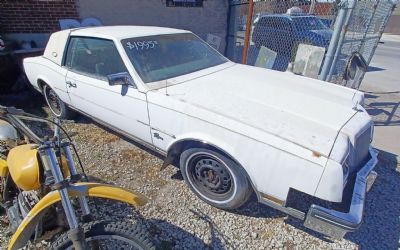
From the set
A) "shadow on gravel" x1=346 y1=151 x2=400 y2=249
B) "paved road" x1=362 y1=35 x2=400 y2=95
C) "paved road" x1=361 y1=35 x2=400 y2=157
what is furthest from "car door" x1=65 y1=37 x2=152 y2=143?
"paved road" x1=362 y1=35 x2=400 y2=95

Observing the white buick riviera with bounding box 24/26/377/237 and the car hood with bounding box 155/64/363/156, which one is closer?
the white buick riviera with bounding box 24/26/377/237

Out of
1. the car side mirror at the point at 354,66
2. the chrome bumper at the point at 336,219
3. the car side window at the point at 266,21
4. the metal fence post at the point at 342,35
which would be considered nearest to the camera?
the chrome bumper at the point at 336,219

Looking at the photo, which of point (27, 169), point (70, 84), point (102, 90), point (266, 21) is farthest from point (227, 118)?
point (266, 21)

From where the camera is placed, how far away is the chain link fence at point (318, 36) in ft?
13.9

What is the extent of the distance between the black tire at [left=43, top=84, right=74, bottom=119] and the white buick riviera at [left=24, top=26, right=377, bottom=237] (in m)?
0.52

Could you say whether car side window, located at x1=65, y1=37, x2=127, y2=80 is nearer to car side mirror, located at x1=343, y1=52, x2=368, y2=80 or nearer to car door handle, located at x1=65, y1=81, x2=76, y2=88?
car door handle, located at x1=65, y1=81, x2=76, y2=88

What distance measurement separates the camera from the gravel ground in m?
2.31

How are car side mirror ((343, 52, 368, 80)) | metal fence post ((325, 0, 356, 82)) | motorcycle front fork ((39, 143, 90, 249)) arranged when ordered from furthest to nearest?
car side mirror ((343, 52, 368, 80)), metal fence post ((325, 0, 356, 82)), motorcycle front fork ((39, 143, 90, 249))

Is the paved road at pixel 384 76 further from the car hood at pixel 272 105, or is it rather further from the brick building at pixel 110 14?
the car hood at pixel 272 105

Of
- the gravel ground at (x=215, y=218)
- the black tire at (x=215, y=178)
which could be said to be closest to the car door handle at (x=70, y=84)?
the gravel ground at (x=215, y=218)

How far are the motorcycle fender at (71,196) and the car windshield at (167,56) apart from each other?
1.36 m

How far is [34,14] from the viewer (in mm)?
5676

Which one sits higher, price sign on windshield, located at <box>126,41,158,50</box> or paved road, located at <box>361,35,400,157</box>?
price sign on windshield, located at <box>126,41,158,50</box>

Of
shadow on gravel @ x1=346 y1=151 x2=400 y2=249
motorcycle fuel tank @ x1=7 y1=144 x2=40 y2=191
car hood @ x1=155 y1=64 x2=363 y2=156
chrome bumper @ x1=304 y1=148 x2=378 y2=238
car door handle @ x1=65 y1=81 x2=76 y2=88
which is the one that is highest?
car hood @ x1=155 y1=64 x2=363 y2=156
